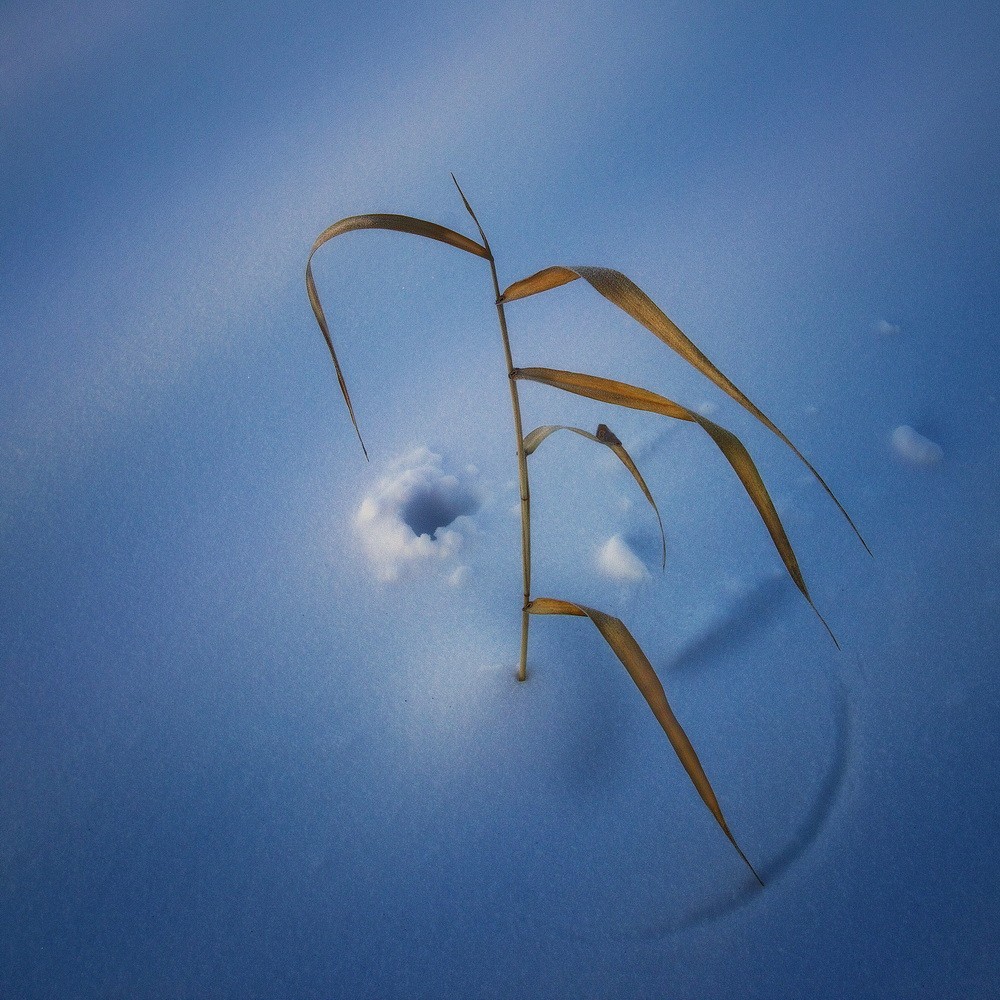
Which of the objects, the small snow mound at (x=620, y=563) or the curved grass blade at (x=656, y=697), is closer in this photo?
the curved grass blade at (x=656, y=697)

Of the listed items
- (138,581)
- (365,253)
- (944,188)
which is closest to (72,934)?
(138,581)

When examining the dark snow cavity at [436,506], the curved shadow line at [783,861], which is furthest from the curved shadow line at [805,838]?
the dark snow cavity at [436,506]

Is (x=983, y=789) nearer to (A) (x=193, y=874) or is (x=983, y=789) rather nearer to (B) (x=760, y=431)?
(B) (x=760, y=431)

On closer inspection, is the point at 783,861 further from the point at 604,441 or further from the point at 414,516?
the point at 414,516

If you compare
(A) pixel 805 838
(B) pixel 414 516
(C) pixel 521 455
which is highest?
(C) pixel 521 455

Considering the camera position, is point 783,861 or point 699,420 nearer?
point 699,420

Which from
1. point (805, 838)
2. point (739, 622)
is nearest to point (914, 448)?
point (739, 622)

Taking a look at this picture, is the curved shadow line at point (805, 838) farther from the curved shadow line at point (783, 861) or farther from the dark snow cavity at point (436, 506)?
the dark snow cavity at point (436, 506)
